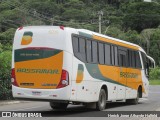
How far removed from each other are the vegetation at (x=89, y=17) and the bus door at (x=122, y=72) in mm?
42899

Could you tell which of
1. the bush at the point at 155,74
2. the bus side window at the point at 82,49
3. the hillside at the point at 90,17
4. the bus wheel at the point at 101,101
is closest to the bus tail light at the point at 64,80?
the bus side window at the point at 82,49

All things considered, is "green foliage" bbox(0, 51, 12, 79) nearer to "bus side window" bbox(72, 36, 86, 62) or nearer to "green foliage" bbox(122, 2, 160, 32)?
"bus side window" bbox(72, 36, 86, 62)

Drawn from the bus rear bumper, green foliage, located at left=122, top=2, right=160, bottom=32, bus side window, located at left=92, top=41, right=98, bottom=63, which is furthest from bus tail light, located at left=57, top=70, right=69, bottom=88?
green foliage, located at left=122, top=2, right=160, bottom=32

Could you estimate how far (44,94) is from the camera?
16.9m

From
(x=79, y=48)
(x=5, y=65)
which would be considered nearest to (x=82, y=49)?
(x=79, y=48)

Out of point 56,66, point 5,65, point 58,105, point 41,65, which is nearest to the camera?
point 56,66

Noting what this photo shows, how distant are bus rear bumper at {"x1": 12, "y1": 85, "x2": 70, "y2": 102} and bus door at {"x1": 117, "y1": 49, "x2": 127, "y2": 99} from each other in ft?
20.3

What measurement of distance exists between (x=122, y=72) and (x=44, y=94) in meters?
7.12

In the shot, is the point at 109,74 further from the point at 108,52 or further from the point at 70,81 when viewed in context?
the point at 70,81

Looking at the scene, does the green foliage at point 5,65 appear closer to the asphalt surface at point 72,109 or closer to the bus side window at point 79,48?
the asphalt surface at point 72,109

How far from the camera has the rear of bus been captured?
55.3 ft

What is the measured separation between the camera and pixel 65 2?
106 m

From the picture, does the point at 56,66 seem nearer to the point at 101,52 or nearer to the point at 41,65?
the point at 41,65

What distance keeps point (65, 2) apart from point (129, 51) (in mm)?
82800
